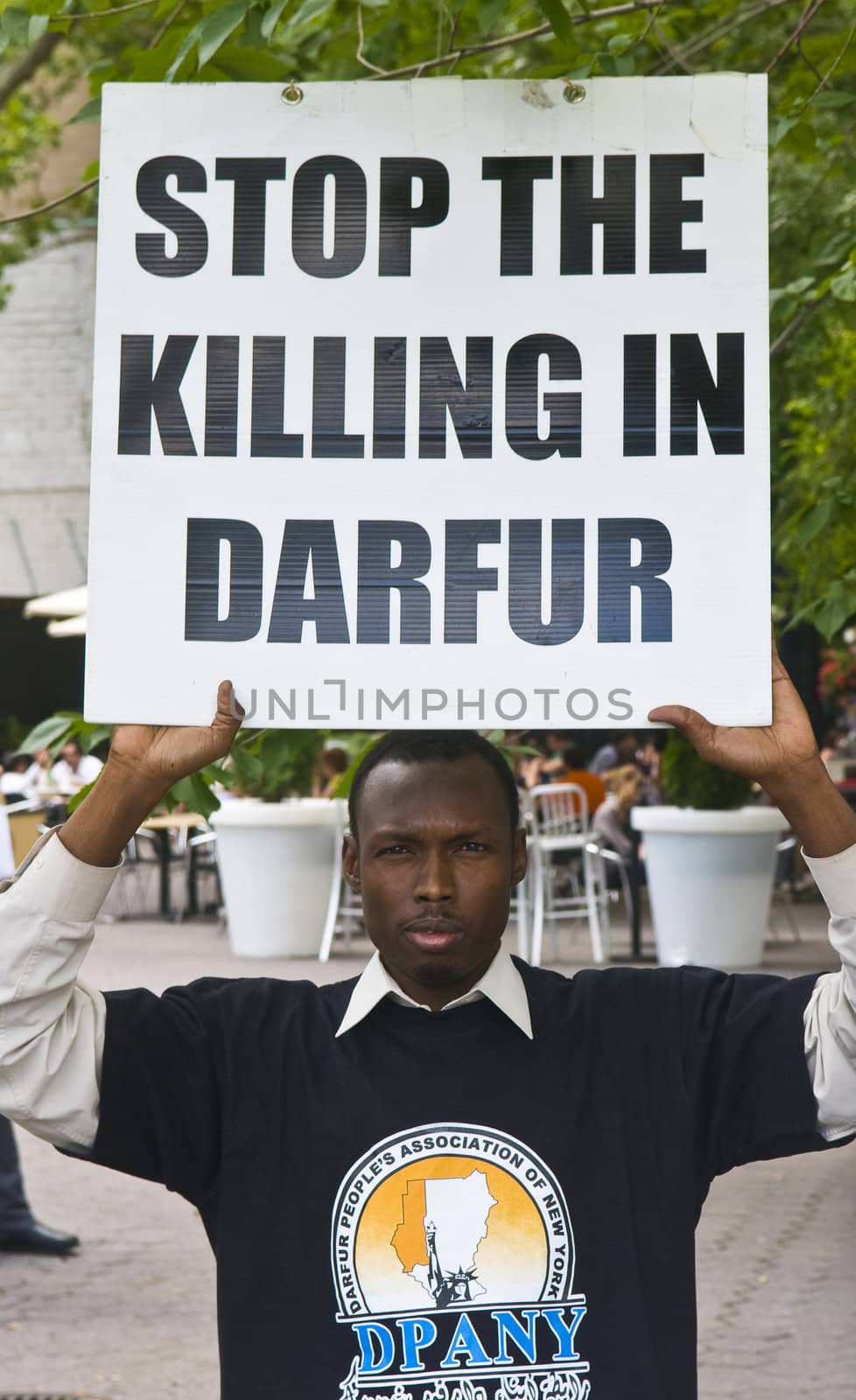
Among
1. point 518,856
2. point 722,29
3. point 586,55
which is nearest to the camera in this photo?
point 518,856

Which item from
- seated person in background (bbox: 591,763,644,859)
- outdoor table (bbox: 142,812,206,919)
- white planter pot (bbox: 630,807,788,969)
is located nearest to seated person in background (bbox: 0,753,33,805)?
outdoor table (bbox: 142,812,206,919)

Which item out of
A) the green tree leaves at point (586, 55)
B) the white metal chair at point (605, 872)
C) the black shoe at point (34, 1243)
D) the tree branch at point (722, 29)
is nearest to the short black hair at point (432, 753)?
the green tree leaves at point (586, 55)

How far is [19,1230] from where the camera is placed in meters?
6.60

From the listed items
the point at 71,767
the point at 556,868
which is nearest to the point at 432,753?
the point at 556,868

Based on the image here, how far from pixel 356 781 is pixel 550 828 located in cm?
1263

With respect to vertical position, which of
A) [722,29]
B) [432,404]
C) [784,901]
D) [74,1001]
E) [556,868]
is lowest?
[784,901]

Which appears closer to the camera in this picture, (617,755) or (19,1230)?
(19,1230)

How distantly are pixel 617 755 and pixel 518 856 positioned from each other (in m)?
15.6

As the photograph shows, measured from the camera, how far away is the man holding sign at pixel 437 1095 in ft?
6.90

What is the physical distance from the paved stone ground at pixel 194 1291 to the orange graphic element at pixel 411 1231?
10.9 ft

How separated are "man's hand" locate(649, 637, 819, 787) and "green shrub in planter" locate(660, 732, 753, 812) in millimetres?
9835

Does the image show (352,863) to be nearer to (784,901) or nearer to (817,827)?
(817,827)

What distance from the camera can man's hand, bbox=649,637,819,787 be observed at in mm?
2205

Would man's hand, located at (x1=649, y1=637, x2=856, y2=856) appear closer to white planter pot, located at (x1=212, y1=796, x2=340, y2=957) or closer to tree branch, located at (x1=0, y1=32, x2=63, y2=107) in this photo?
tree branch, located at (x1=0, y1=32, x2=63, y2=107)
